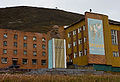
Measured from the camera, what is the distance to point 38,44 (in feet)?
272

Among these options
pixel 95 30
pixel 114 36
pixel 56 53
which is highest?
pixel 95 30

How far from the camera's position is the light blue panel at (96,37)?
4916 centimetres

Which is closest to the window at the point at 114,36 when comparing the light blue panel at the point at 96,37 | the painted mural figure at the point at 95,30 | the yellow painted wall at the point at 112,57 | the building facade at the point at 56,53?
the yellow painted wall at the point at 112,57

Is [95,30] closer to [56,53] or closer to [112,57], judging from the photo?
[112,57]

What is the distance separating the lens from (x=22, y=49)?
7881 cm

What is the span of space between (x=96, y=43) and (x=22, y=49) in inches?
1398

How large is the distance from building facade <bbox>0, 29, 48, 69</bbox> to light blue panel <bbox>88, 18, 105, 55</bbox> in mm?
30543

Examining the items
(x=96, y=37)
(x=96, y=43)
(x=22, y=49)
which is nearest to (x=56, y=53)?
(x=96, y=43)

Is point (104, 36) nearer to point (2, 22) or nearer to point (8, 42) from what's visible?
point (8, 42)

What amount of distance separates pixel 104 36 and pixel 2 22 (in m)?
136

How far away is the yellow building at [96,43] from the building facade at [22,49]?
2494 centimetres

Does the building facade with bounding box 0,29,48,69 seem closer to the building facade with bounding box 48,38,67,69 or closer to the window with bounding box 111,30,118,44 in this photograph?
the window with bounding box 111,30,118,44

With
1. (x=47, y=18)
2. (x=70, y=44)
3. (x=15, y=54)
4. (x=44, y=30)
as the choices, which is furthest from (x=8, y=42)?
(x=47, y=18)

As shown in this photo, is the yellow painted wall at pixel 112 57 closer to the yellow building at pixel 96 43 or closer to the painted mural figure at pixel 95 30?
the yellow building at pixel 96 43
